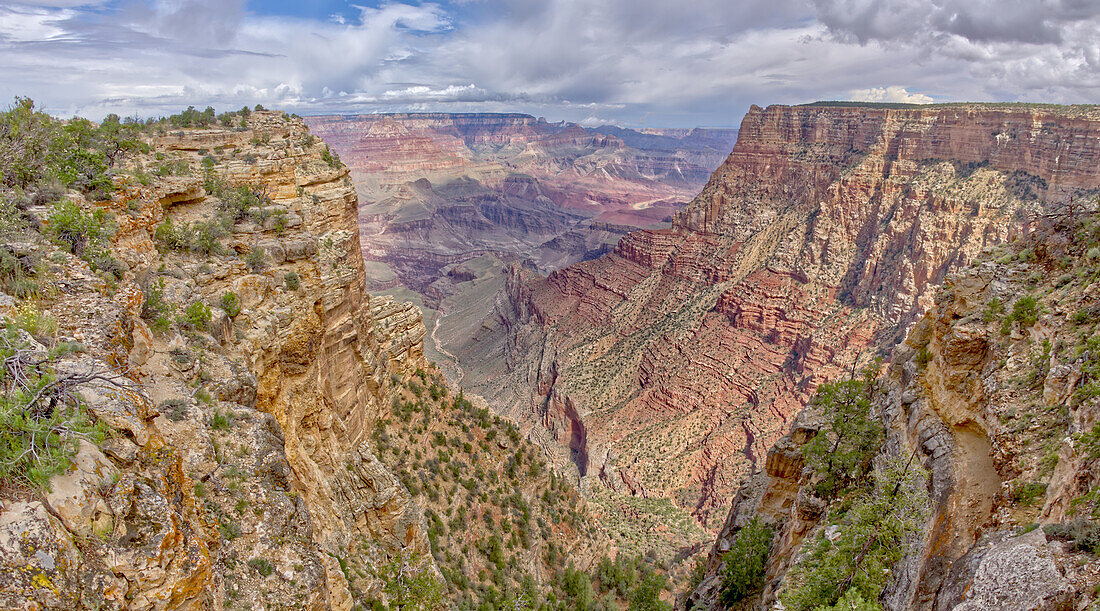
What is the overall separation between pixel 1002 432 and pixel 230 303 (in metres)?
16.2

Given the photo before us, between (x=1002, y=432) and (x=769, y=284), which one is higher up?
(x=1002, y=432)

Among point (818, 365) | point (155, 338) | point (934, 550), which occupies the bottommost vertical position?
point (818, 365)

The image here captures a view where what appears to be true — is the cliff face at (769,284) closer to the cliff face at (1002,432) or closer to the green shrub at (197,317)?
the cliff face at (1002,432)

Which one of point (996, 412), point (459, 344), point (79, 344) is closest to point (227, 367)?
point (79, 344)

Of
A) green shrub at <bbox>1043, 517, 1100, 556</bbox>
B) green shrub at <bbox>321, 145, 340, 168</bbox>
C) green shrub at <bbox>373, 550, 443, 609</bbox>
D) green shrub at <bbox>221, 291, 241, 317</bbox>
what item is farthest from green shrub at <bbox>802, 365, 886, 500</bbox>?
green shrub at <bbox>321, 145, 340, 168</bbox>

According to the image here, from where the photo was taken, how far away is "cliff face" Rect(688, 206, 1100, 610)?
6458 millimetres

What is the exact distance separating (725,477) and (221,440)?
153 ft

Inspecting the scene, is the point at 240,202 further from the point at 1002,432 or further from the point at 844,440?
the point at 844,440

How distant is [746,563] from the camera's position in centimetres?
1596

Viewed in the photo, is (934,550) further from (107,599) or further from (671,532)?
(671,532)

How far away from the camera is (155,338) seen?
927 cm

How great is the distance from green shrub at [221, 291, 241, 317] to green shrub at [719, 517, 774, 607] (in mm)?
16196

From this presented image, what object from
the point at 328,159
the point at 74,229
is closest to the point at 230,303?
the point at 74,229

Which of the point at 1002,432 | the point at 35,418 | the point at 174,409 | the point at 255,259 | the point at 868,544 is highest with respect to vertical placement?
the point at 255,259
